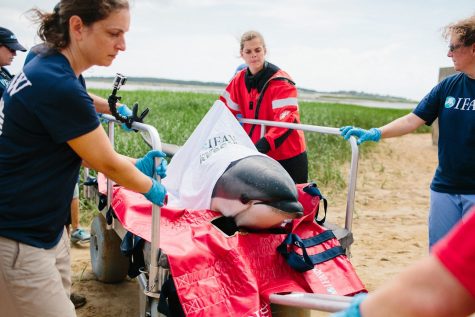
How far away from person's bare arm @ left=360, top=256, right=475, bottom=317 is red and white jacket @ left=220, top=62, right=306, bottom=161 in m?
2.78

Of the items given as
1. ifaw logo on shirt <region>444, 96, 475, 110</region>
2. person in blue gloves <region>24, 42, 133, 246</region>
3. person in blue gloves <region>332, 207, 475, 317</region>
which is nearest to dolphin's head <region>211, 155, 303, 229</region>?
person in blue gloves <region>24, 42, 133, 246</region>

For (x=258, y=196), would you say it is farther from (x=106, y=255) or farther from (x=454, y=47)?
(x=106, y=255)

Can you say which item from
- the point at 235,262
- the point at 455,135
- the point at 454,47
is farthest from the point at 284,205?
the point at 454,47

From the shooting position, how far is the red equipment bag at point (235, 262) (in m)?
1.94

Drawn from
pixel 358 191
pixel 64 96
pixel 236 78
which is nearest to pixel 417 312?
pixel 64 96

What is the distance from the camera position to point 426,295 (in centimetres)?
68

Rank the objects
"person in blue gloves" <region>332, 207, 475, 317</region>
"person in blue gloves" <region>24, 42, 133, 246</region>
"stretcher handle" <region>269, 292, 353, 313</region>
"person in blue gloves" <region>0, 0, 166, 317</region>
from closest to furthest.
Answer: "person in blue gloves" <region>332, 207, 475, 317</region> → "stretcher handle" <region>269, 292, 353, 313</region> → "person in blue gloves" <region>0, 0, 166, 317</region> → "person in blue gloves" <region>24, 42, 133, 246</region>

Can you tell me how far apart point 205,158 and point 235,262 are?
82 cm

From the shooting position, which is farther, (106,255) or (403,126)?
(106,255)

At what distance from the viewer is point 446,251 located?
660 mm

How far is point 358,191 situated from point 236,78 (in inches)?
168

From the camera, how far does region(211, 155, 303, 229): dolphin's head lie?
2.27 m

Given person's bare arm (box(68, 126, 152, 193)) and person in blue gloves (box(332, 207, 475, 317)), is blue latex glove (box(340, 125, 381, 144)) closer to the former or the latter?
person's bare arm (box(68, 126, 152, 193))

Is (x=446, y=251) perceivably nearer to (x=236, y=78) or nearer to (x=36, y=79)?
(x=36, y=79)
